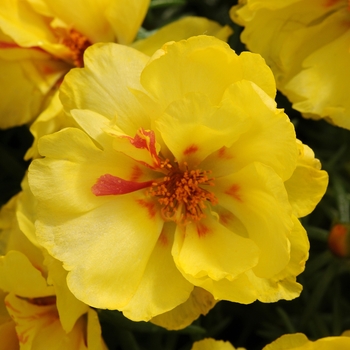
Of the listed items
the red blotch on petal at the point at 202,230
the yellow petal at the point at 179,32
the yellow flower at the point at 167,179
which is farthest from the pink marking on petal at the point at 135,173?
the yellow petal at the point at 179,32

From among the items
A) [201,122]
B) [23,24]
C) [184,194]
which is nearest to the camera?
[201,122]

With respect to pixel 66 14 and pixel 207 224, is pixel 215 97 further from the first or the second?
pixel 66 14

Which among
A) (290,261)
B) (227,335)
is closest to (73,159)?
(290,261)

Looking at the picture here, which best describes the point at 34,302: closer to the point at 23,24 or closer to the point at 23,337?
the point at 23,337

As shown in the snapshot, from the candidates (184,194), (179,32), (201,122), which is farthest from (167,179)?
(179,32)

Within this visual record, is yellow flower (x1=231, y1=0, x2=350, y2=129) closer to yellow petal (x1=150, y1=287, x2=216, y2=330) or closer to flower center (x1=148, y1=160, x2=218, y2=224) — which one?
flower center (x1=148, y1=160, x2=218, y2=224)

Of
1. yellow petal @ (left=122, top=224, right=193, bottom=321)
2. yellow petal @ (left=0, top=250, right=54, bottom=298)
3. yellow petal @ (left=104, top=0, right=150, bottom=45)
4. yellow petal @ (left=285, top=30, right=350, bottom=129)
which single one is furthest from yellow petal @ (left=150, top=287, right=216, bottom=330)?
yellow petal @ (left=104, top=0, right=150, bottom=45)
